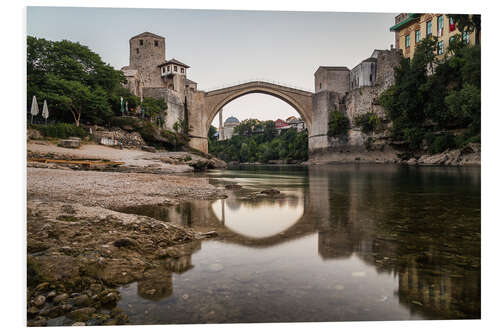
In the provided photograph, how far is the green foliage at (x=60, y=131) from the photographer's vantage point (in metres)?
6.68

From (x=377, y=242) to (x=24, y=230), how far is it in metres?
2.24

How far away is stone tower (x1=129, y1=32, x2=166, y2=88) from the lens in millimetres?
25125

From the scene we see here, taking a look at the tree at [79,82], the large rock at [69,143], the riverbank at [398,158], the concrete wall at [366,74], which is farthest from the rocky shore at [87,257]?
the concrete wall at [366,74]

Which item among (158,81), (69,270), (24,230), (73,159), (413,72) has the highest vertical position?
(158,81)

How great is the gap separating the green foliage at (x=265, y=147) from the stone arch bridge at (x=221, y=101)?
4.15 m

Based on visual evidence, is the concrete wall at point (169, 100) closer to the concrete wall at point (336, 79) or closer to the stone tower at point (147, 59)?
the stone tower at point (147, 59)

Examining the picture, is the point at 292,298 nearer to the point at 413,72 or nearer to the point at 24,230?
the point at 24,230

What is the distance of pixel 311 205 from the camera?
155 inches

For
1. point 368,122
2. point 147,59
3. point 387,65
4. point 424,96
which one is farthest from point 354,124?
point 147,59

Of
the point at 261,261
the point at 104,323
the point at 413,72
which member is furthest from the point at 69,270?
the point at 413,72

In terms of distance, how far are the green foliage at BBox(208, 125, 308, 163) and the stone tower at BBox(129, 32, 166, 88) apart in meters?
15.6

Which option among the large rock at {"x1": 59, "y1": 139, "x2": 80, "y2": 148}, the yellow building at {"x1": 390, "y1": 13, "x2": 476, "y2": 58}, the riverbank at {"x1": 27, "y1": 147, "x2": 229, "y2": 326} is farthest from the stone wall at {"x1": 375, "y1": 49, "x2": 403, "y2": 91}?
the riverbank at {"x1": 27, "y1": 147, "x2": 229, "y2": 326}

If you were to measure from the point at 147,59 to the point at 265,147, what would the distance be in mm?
17010

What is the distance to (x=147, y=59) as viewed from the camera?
2525 cm
